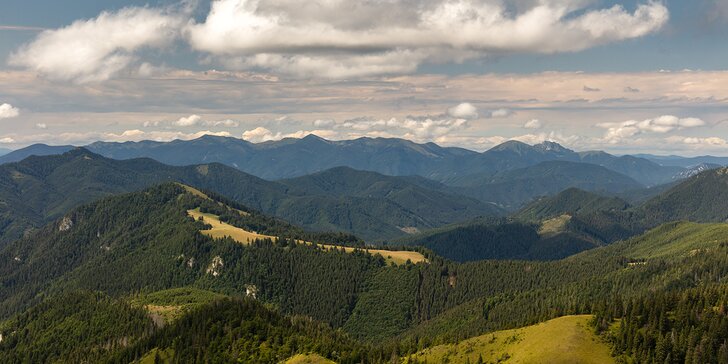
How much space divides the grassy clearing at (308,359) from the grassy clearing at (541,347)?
3163 cm

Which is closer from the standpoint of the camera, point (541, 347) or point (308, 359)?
point (541, 347)

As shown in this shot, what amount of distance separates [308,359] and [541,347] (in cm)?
7255

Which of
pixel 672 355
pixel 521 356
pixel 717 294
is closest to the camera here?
pixel 672 355

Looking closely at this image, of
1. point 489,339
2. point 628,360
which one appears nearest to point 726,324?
point 628,360

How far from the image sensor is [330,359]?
194 metres

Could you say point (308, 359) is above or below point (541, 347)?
below

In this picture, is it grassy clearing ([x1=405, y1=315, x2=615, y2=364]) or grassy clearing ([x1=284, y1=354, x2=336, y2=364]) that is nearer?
grassy clearing ([x1=405, y1=315, x2=615, y2=364])

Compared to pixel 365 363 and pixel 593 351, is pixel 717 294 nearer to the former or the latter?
pixel 593 351

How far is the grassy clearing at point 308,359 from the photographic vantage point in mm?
187625

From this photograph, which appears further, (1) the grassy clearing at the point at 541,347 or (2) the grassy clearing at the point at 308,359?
(2) the grassy clearing at the point at 308,359

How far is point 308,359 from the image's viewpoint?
189625 millimetres

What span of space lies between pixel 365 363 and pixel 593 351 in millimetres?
70648

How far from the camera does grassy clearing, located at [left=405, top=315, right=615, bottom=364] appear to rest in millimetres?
166375

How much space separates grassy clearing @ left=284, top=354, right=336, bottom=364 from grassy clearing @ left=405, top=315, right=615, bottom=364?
31.6 metres
